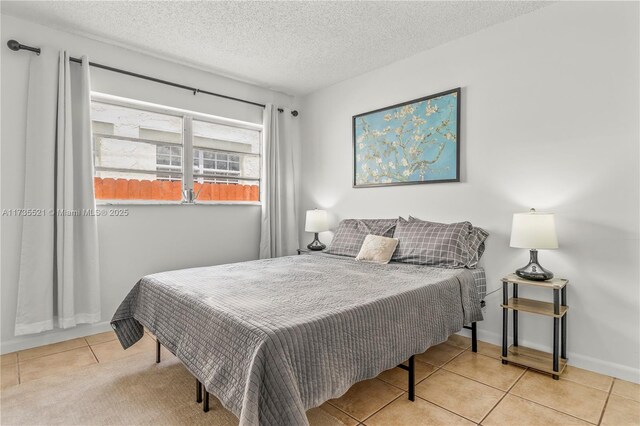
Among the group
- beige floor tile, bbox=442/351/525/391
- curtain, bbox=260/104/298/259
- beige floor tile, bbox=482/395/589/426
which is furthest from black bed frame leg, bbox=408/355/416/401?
curtain, bbox=260/104/298/259

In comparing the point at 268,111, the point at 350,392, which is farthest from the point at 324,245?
the point at 350,392

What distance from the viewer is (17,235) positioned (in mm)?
2680

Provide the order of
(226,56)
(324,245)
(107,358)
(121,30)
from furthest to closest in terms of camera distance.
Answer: (324,245) → (226,56) → (121,30) → (107,358)

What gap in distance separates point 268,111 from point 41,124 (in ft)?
7.31

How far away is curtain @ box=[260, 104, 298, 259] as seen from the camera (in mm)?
4105

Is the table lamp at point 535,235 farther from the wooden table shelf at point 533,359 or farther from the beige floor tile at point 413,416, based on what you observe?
the beige floor tile at point 413,416

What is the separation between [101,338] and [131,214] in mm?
1124

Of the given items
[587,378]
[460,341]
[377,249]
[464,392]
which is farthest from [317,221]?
[587,378]

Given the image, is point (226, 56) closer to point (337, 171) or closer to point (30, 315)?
point (337, 171)

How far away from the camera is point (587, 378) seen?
7.19 feet

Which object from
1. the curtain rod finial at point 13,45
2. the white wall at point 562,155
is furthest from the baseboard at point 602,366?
the curtain rod finial at point 13,45

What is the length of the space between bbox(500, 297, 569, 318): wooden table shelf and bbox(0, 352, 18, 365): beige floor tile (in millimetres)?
3588

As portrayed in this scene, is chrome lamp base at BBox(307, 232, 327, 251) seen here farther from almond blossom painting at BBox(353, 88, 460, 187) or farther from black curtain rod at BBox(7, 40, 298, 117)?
black curtain rod at BBox(7, 40, 298, 117)

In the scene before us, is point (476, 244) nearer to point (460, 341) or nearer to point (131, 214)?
point (460, 341)
